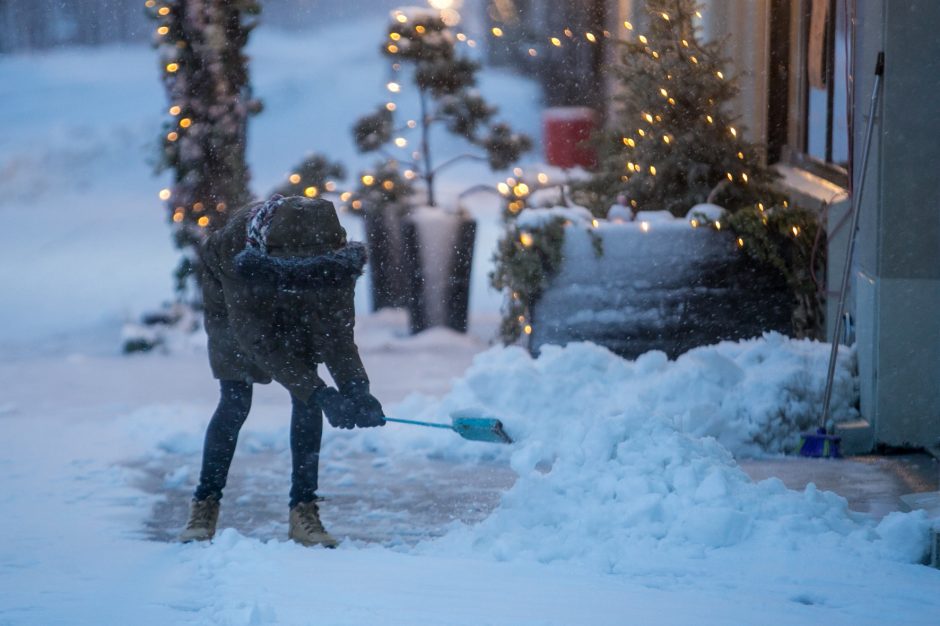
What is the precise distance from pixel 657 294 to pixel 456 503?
2.61 metres

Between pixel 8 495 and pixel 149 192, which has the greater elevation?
pixel 149 192

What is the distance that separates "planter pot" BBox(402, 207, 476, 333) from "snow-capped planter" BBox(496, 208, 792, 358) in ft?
8.05

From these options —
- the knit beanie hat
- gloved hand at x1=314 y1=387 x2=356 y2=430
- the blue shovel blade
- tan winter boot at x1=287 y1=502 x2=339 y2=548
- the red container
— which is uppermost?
the red container

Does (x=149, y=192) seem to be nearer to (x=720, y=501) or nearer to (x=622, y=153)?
(x=622, y=153)

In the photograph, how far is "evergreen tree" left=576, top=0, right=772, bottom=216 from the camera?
831 centimetres

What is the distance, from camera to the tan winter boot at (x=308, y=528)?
16.3 feet

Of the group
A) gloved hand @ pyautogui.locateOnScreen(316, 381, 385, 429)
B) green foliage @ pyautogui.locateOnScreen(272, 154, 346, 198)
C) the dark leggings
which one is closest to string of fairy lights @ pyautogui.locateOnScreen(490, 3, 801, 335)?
green foliage @ pyautogui.locateOnScreen(272, 154, 346, 198)

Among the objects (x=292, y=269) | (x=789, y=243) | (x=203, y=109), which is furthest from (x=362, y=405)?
(x=203, y=109)

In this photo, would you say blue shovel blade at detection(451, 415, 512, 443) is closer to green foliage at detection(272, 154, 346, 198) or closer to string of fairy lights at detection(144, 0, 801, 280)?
string of fairy lights at detection(144, 0, 801, 280)

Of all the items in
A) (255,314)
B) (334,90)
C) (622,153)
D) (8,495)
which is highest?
(334,90)

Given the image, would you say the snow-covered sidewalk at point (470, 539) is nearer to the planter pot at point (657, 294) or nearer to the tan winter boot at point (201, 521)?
the tan winter boot at point (201, 521)

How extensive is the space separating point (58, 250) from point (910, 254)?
12245 millimetres

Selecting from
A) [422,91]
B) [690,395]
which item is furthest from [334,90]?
[690,395]

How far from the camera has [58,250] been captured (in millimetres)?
16141
